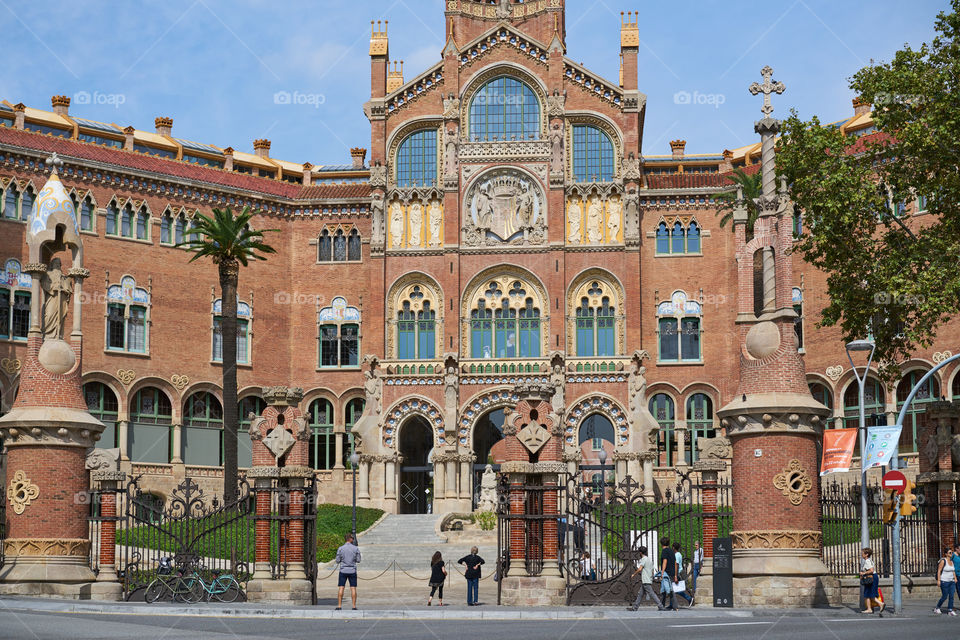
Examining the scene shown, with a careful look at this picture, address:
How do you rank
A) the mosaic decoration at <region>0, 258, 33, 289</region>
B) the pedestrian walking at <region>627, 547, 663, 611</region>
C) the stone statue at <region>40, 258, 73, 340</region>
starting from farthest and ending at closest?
the mosaic decoration at <region>0, 258, 33, 289</region> < the stone statue at <region>40, 258, 73, 340</region> < the pedestrian walking at <region>627, 547, 663, 611</region>

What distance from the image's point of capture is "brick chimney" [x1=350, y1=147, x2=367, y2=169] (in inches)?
2825

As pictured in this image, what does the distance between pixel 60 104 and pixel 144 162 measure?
27.3ft

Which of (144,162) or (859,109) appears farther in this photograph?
(859,109)

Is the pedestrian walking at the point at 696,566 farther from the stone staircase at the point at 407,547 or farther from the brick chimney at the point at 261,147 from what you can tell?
the brick chimney at the point at 261,147

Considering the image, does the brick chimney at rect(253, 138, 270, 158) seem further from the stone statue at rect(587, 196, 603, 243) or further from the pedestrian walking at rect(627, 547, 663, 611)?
the pedestrian walking at rect(627, 547, 663, 611)

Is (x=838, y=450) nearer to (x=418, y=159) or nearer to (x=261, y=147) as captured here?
(x=418, y=159)

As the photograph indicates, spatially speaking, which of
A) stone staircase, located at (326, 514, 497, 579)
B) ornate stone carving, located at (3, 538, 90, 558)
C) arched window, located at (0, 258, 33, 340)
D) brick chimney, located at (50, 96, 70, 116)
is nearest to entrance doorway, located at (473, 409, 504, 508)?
stone staircase, located at (326, 514, 497, 579)

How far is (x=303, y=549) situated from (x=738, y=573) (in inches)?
373

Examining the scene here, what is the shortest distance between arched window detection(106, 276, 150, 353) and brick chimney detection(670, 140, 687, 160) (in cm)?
2931

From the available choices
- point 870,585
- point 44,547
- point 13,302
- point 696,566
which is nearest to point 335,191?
point 13,302

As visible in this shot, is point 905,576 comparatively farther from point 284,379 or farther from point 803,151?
point 284,379

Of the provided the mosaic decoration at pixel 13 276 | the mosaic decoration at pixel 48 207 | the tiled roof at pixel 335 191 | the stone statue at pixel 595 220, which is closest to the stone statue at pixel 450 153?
the tiled roof at pixel 335 191

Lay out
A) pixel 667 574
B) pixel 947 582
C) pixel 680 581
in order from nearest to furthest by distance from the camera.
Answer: pixel 947 582 < pixel 667 574 < pixel 680 581

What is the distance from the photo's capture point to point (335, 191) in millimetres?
63719
